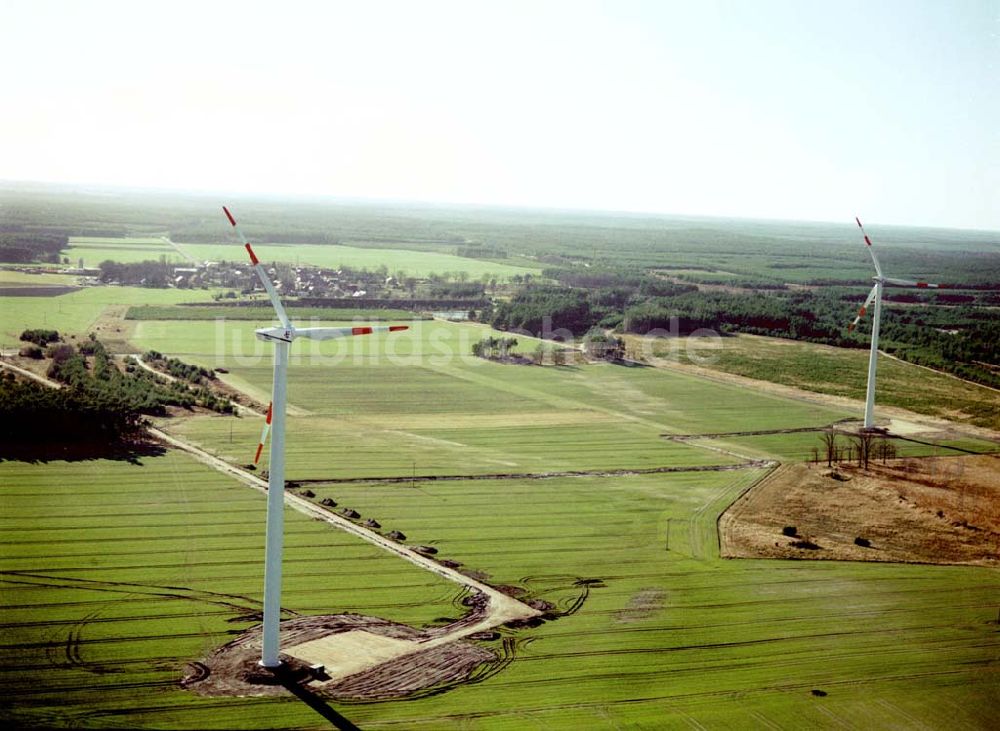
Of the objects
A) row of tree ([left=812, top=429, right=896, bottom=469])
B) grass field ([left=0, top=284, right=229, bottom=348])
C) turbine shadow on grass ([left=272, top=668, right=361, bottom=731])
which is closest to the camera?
turbine shadow on grass ([left=272, top=668, right=361, bottom=731])

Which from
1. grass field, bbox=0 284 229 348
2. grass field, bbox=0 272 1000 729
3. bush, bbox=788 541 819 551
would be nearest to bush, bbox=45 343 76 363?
grass field, bbox=0 284 229 348

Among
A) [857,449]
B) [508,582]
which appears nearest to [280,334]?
[508,582]

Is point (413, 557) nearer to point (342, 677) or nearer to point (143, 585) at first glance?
point (143, 585)

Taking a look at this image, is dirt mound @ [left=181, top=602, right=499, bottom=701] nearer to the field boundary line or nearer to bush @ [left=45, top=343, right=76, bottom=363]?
the field boundary line

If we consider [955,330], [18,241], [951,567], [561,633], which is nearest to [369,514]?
[561,633]

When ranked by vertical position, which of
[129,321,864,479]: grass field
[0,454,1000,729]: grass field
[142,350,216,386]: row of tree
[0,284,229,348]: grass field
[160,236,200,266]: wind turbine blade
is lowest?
[0,454,1000,729]: grass field
